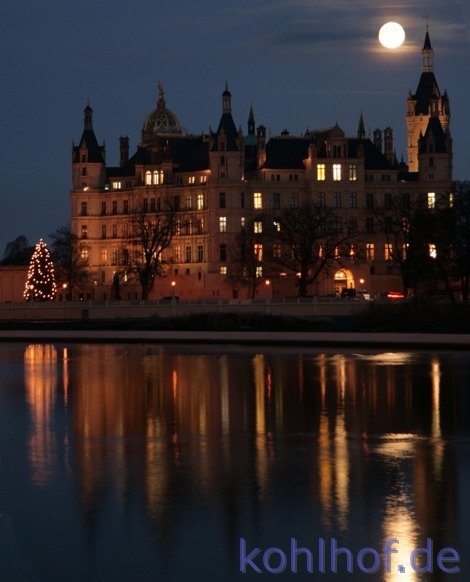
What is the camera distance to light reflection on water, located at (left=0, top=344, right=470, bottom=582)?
14.3 meters

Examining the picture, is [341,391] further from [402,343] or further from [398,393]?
[402,343]

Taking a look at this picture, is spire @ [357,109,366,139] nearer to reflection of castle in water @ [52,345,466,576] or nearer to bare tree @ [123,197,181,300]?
bare tree @ [123,197,181,300]

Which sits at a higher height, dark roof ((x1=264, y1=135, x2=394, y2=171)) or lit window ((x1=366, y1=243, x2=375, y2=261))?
dark roof ((x1=264, y1=135, x2=394, y2=171))

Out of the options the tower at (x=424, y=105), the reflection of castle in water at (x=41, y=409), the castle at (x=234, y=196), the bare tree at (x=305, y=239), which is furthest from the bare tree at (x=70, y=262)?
the reflection of castle in water at (x=41, y=409)

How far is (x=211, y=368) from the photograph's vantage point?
38.2m

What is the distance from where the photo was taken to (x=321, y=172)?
391 feet

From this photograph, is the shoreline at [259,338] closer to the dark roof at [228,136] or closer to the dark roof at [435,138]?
the dark roof at [228,136]

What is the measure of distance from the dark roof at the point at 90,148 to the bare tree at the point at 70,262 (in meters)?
7.91

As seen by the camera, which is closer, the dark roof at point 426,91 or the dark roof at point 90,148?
the dark roof at point 90,148

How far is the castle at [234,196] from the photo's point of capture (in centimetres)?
11656

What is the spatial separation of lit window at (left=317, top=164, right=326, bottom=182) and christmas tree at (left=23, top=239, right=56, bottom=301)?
91.1 feet

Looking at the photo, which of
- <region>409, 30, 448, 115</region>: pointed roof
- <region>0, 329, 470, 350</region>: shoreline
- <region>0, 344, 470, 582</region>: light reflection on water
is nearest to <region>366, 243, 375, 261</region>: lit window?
<region>409, 30, 448, 115</region>: pointed roof

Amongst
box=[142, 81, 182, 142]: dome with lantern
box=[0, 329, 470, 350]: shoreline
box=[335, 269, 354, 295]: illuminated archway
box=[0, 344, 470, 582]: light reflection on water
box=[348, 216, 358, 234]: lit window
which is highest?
box=[142, 81, 182, 142]: dome with lantern

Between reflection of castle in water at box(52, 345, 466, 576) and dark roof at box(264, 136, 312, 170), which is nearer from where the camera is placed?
reflection of castle in water at box(52, 345, 466, 576)
